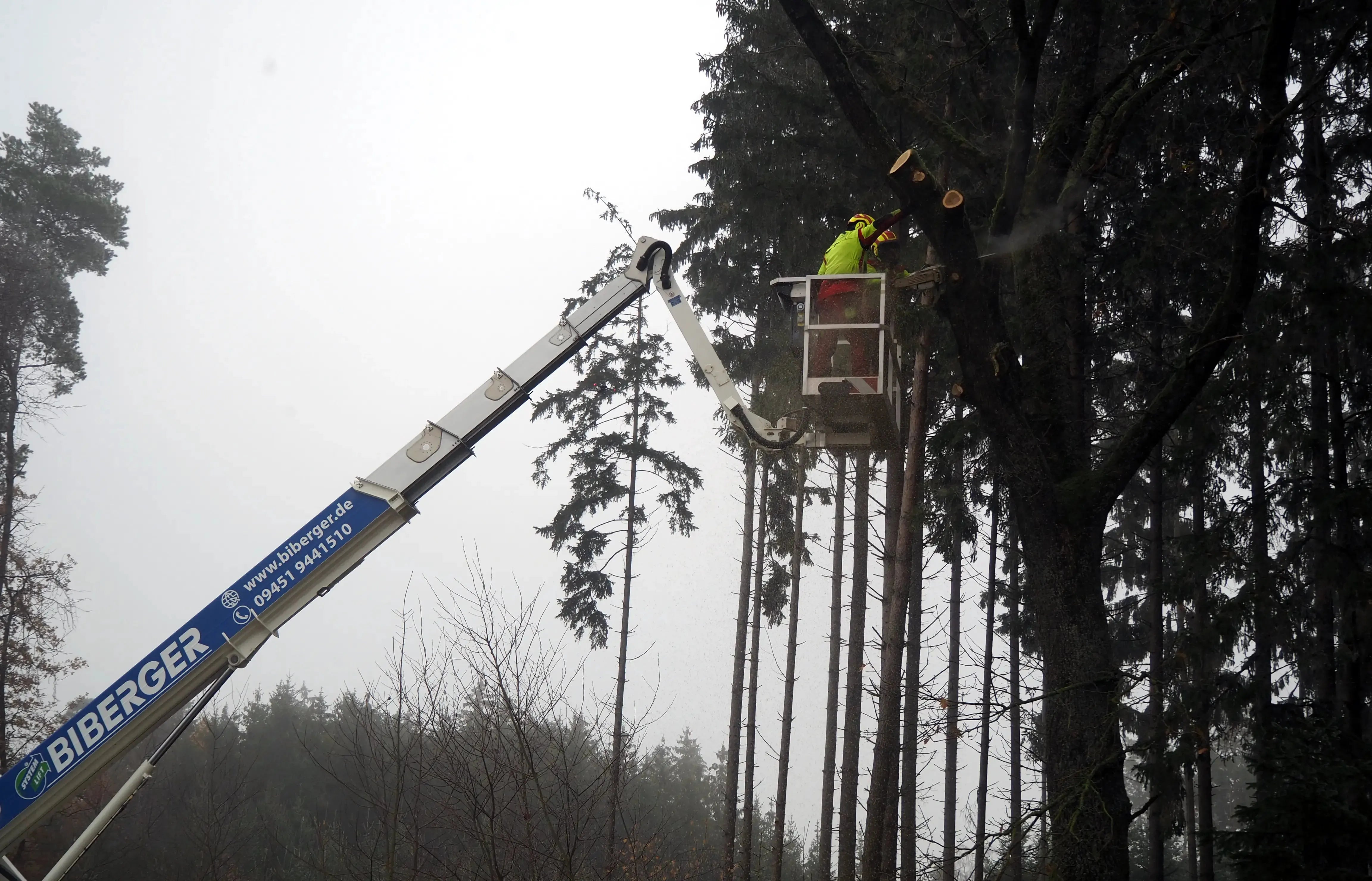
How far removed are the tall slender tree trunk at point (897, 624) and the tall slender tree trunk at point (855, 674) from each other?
517mm

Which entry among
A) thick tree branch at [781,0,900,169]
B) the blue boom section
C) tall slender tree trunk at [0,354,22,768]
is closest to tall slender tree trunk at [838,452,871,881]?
the blue boom section

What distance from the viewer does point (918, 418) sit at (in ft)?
38.0

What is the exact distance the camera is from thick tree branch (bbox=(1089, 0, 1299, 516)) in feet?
17.0

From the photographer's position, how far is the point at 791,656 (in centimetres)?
1820

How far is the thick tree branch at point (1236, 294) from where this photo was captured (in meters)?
5.18

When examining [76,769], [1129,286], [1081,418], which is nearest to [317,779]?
[76,769]

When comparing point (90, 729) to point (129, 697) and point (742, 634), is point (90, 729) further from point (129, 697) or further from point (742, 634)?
point (742, 634)

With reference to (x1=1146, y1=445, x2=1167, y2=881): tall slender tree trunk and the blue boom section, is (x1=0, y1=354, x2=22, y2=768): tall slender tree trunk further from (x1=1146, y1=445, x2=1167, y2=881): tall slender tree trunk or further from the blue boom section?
(x1=1146, y1=445, x2=1167, y2=881): tall slender tree trunk

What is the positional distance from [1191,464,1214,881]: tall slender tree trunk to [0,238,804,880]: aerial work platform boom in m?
5.34

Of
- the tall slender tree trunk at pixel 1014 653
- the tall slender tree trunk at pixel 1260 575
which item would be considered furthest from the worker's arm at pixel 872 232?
the tall slender tree trunk at pixel 1014 653

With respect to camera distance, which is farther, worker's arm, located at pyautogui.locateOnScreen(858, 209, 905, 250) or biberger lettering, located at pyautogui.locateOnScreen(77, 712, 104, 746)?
biberger lettering, located at pyautogui.locateOnScreen(77, 712, 104, 746)

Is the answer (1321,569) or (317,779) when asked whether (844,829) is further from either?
(317,779)

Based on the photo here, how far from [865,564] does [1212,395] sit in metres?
5.98

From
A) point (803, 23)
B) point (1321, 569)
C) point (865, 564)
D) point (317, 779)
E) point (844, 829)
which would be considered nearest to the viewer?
point (803, 23)
